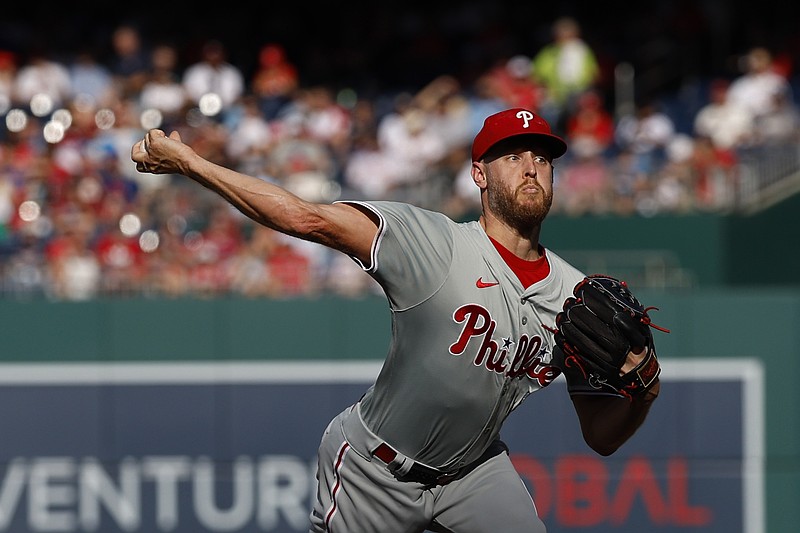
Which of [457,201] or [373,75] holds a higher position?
[373,75]

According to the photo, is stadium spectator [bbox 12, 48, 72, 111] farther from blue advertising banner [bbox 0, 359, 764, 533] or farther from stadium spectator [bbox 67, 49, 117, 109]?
blue advertising banner [bbox 0, 359, 764, 533]

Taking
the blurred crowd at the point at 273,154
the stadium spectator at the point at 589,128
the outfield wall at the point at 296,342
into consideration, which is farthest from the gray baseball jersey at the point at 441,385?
the stadium spectator at the point at 589,128

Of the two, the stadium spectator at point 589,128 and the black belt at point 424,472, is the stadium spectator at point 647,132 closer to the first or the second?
the stadium spectator at point 589,128

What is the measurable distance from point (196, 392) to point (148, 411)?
13.0 inches

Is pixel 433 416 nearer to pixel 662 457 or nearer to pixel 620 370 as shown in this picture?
pixel 620 370

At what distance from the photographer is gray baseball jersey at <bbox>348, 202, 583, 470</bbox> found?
4.09m

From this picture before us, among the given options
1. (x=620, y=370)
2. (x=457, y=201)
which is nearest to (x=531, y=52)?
(x=457, y=201)

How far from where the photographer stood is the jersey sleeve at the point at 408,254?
4.01 metres

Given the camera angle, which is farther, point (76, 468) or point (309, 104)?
point (309, 104)

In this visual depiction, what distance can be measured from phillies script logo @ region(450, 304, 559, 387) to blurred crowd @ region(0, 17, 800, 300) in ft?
15.3

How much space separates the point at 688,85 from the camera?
518 inches

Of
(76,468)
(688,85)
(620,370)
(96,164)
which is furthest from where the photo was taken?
(688,85)

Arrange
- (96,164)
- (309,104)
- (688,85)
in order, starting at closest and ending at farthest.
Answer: (96,164), (309,104), (688,85)

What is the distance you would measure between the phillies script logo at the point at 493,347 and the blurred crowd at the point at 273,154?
15.3ft
